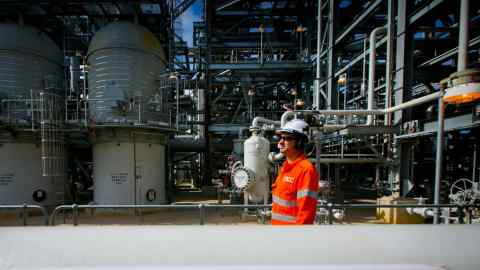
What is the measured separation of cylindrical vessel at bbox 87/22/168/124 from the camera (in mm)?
7258

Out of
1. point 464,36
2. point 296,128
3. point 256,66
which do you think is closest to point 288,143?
point 296,128

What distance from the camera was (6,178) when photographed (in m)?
7.13

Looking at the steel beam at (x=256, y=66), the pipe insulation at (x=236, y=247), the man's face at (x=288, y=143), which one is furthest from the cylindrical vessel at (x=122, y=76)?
the pipe insulation at (x=236, y=247)

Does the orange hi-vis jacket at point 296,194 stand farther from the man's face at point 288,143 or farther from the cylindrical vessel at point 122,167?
the cylindrical vessel at point 122,167

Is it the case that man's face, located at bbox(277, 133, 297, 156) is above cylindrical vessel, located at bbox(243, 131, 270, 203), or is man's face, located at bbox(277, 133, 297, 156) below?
above

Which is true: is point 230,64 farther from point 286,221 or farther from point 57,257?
point 57,257

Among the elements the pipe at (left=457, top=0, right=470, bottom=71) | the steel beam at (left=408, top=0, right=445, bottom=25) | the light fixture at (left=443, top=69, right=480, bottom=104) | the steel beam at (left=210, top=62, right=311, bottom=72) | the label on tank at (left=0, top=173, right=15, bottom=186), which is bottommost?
the label on tank at (left=0, top=173, right=15, bottom=186)

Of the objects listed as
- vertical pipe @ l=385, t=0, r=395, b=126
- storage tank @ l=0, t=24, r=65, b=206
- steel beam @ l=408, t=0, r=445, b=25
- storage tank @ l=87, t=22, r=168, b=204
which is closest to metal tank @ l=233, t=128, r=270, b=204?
storage tank @ l=87, t=22, r=168, b=204

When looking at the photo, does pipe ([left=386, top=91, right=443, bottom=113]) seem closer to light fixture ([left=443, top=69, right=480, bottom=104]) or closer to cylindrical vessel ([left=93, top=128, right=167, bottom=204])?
light fixture ([left=443, top=69, right=480, bottom=104])

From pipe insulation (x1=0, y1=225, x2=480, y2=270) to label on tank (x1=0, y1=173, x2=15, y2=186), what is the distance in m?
9.24

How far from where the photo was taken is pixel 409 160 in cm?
576

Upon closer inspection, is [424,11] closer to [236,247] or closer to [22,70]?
[236,247]

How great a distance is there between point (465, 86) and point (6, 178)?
12298 millimetres

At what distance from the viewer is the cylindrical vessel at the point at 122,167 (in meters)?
7.21
